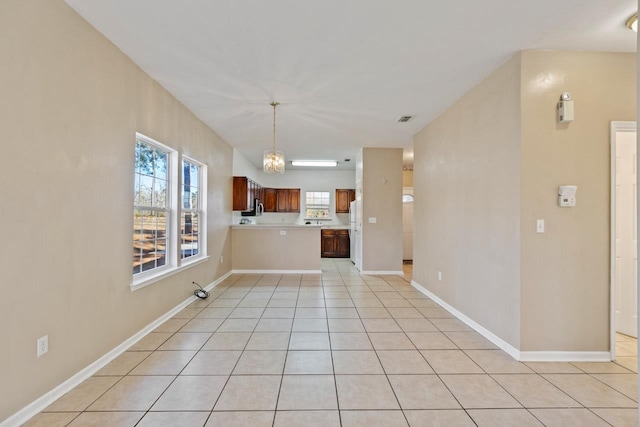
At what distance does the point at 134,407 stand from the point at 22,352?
2.40ft

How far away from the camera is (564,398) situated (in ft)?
6.82

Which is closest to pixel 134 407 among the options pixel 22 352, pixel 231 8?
pixel 22 352

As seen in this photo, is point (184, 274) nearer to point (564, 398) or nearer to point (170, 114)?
point (170, 114)

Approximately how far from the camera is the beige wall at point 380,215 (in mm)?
6271

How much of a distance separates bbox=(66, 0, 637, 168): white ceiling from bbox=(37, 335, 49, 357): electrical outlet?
2261 mm

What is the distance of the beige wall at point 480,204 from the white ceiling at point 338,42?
1.10 feet

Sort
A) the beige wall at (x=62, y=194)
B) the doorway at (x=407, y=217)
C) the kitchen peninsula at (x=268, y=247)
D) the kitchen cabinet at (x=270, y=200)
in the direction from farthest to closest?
the kitchen cabinet at (x=270, y=200), the doorway at (x=407, y=217), the kitchen peninsula at (x=268, y=247), the beige wall at (x=62, y=194)

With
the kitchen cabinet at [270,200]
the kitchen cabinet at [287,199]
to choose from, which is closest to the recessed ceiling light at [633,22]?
the kitchen cabinet at [287,199]

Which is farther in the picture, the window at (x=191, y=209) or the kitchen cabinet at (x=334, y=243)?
the kitchen cabinet at (x=334, y=243)

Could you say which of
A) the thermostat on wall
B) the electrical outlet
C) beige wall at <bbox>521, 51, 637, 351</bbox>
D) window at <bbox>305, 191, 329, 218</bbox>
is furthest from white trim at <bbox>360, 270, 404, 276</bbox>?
the electrical outlet

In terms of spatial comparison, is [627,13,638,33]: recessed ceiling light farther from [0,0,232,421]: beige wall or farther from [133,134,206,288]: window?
[133,134,206,288]: window

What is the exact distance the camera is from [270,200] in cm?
911

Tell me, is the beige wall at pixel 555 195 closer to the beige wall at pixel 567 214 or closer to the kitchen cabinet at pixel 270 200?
the beige wall at pixel 567 214

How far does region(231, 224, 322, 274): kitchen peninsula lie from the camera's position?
6.42m
